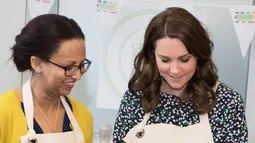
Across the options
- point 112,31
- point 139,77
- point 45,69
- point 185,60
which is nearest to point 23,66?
point 45,69

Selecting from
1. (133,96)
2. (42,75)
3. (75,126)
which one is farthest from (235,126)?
(42,75)

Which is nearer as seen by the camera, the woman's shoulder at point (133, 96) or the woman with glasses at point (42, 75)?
the woman with glasses at point (42, 75)

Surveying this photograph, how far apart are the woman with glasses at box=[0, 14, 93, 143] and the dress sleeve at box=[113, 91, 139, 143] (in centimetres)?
18

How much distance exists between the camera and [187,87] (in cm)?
125

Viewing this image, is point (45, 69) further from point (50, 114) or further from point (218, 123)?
point (218, 123)

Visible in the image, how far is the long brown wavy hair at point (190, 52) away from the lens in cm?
109

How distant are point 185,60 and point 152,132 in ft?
0.93

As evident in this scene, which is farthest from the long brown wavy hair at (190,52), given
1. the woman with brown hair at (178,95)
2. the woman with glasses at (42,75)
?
the woman with glasses at (42,75)

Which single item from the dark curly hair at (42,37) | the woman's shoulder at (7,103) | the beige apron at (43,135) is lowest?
the beige apron at (43,135)

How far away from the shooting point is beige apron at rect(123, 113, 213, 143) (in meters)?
1.17

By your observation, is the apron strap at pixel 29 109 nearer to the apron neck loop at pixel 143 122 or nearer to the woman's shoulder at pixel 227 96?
the apron neck loop at pixel 143 122

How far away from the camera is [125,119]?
1236mm

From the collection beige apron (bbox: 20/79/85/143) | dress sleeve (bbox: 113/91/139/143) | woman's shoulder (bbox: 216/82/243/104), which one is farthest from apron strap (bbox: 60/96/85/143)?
woman's shoulder (bbox: 216/82/243/104)

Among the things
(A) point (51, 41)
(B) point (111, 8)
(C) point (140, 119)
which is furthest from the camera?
(B) point (111, 8)
